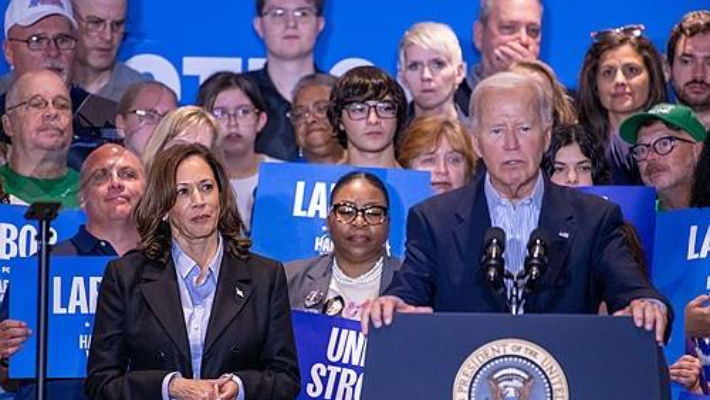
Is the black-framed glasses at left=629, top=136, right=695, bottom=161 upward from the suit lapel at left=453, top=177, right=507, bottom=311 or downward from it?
upward

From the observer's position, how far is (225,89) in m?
7.78

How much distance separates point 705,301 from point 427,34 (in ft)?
7.76

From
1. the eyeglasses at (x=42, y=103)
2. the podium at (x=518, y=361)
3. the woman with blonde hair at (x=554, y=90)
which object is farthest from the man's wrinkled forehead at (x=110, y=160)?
the podium at (x=518, y=361)

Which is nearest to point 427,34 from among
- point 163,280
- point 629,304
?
point 163,280

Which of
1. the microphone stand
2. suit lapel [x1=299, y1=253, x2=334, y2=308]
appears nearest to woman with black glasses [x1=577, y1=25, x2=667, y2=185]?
suit lapel [x1=299, y1=253, x2=334, y2=308]

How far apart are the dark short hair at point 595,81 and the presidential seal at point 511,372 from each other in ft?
10.4

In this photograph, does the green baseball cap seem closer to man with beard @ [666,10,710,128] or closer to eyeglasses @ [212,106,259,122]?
man with beard @ [666,10,710,128]

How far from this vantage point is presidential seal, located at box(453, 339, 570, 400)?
418 centimetres

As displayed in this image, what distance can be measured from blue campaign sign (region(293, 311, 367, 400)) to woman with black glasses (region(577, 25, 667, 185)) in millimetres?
1792

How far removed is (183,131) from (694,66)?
237 centimetres

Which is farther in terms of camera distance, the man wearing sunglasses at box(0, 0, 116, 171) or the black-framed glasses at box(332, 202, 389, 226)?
the man wearing sunglasses at box(0, 0, 116, 171)

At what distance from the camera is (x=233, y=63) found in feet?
28.2

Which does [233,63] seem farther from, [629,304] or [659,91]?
[629,304]

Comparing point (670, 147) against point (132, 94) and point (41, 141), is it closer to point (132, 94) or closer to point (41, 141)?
point (132, 94)
